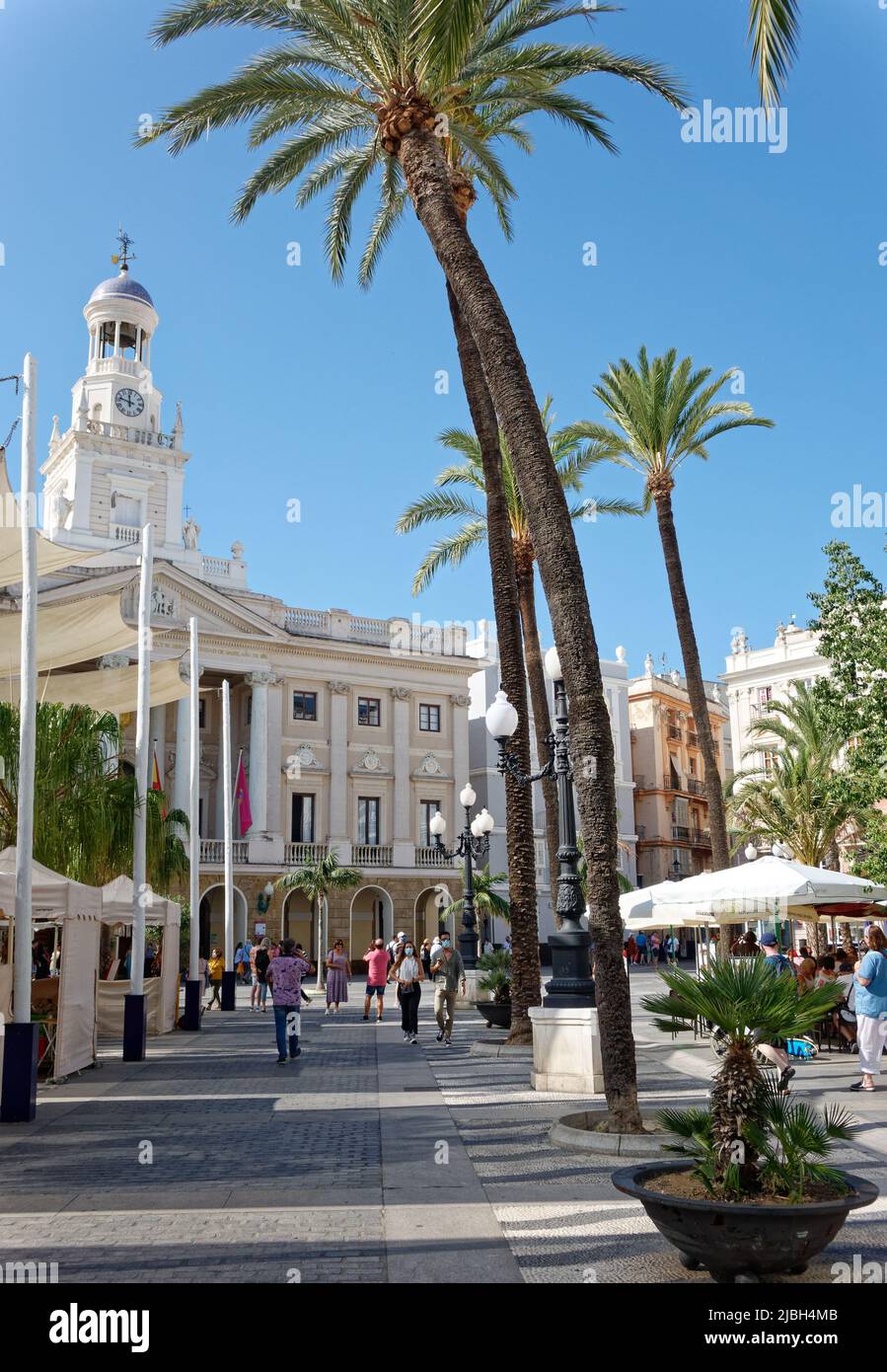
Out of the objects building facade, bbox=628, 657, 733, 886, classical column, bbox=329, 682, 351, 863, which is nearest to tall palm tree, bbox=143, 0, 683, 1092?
classical column, bbox=329, 682, 351, 863

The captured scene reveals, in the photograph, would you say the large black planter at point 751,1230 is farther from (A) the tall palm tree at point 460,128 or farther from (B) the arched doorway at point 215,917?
(B) the arched doorway at point 215,917

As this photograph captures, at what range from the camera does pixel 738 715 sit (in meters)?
62.9

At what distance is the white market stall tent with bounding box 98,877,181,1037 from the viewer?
64.4 ft

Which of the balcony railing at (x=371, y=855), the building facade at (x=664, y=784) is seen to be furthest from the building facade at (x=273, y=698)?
the building facade at (x=664, y=784)

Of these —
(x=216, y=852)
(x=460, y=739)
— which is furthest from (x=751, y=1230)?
(x=460, y=739)

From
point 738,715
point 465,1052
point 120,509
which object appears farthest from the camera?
point 738,715

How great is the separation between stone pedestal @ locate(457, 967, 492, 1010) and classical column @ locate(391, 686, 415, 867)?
22589mm

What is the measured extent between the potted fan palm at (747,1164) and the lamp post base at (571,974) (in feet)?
23.3

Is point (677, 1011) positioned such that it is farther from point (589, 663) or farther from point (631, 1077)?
point (589, 663)

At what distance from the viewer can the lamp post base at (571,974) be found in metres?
13.3

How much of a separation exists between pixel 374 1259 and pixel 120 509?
4732 cm

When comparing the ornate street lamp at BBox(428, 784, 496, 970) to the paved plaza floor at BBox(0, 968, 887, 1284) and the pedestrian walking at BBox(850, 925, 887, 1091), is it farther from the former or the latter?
Answer: the pedestrian walking at BBox(850, 925, 887, 1091)

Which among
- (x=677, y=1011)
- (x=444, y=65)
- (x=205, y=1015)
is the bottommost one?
(x=205, y=1015)
